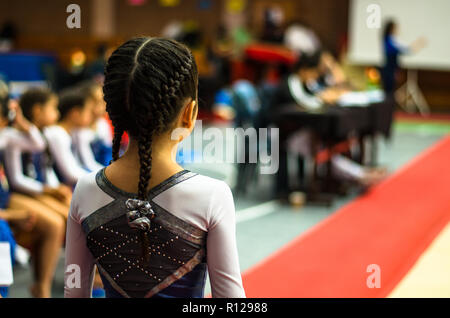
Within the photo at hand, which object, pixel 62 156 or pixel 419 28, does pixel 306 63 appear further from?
pixel 419 28

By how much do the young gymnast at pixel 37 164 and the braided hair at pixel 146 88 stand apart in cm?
198

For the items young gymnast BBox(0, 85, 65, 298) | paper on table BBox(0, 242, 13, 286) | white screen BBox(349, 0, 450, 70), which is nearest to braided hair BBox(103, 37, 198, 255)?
paper on table BBox(0, 242, 13, 286)

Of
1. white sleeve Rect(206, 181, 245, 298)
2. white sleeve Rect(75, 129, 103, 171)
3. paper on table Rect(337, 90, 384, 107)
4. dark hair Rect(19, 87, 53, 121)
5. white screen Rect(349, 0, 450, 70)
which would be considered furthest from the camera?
white screen Rect(349, 0, 450, 70)

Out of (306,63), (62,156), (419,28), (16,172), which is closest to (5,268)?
(16,172)

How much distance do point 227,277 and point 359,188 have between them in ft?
14.6

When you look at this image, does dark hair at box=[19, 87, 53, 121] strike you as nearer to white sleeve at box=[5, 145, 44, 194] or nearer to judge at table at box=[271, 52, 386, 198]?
white sleeve at box=[5, 145, 44, 194]

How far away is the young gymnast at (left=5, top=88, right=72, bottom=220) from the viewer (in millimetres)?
2982

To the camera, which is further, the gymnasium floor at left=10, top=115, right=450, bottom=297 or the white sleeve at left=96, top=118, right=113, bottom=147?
the white sleeve at left=96, top=118, right=113, bottom=147

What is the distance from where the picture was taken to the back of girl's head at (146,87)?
1.12 meters

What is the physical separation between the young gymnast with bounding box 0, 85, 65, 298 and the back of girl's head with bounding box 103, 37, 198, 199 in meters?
1.75

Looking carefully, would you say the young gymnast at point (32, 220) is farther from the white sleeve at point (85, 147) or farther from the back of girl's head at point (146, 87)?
the back of girl's head at point (146, 87)

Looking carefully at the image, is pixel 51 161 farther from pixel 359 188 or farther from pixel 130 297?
pixel 359 188

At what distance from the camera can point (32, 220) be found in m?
2.78
